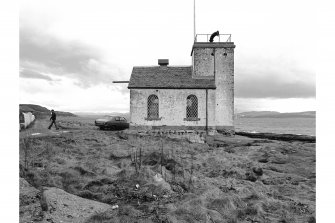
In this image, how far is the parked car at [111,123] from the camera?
22778 mm

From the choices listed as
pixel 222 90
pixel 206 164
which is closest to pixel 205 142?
pixel 222 90

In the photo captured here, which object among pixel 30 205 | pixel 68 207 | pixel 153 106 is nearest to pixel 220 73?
pixel 153 106

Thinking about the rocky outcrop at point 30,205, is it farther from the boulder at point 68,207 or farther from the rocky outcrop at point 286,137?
the rocky outcrop at point 286,137

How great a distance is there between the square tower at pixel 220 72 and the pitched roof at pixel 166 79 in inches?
31.2

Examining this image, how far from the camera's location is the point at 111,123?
22.8m

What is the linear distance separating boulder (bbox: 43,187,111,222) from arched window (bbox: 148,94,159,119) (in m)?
15.0

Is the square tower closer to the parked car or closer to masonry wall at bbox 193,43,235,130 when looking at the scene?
masonry wall at bbox 193,43,235,130

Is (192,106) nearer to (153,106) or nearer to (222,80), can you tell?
(153,106)

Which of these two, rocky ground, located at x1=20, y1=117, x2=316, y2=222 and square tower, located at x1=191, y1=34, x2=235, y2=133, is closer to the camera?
rocky ground, located at x1=20, y1=117, x2=316, y2=222

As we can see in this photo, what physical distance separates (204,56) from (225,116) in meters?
5.28

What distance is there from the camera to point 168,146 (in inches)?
660

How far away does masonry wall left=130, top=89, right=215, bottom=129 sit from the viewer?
Result: 846 inches

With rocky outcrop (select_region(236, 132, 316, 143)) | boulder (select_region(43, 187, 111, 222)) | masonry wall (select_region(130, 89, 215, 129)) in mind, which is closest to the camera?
boulder (select_region(43, 187, 111, 222))

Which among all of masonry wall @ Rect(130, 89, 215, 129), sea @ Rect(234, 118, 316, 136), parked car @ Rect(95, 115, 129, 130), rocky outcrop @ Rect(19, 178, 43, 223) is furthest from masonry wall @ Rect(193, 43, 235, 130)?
rocky outcrop @ Rect(19, 178, 43, 223)
